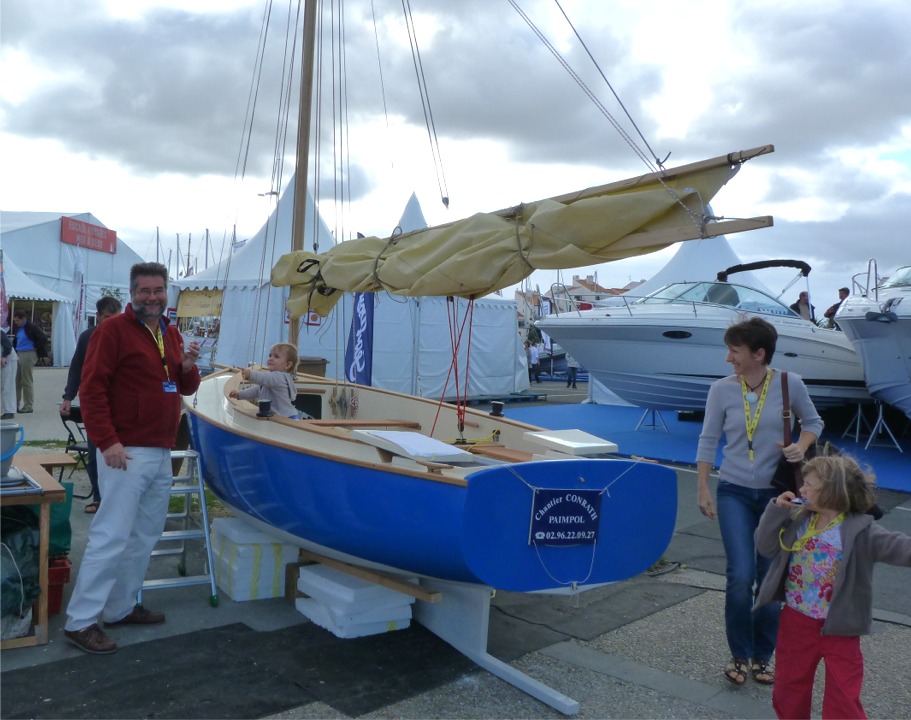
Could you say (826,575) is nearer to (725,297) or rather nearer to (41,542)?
(41,542)

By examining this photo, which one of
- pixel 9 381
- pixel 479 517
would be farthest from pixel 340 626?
pixel 9 381

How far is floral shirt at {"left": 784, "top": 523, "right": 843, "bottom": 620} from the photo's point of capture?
2.82m

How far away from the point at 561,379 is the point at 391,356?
44.9ft

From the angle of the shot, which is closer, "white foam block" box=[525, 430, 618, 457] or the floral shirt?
the floral shirt

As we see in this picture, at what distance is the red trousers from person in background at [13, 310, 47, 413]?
1199 centimetres

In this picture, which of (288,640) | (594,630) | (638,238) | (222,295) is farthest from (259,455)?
(222,295)

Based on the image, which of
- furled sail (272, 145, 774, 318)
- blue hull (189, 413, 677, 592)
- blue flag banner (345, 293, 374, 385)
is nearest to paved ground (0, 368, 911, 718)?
blue hull (189, 413, 677, 592)

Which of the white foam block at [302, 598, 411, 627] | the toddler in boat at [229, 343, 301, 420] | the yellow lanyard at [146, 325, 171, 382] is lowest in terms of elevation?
the white foam block at [302, 598, 411, 627]

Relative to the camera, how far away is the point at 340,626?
12.8 ft

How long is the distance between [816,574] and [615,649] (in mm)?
1438

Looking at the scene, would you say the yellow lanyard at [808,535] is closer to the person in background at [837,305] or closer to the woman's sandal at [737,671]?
the woman's sandal at [737,671]

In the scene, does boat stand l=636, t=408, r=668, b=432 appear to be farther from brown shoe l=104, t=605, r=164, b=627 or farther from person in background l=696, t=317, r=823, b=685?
brown shoe l=104, t=605, r=164, b=627

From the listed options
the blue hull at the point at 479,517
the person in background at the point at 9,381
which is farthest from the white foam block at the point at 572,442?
the person in background at the point at 9,381

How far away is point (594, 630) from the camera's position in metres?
4.29
